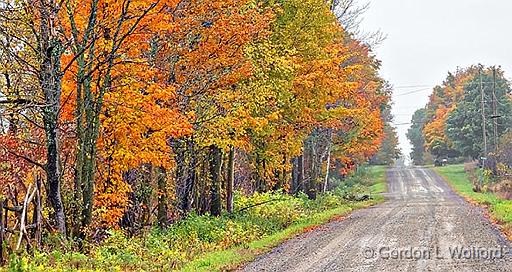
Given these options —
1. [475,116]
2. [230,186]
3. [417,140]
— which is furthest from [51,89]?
[417,140]

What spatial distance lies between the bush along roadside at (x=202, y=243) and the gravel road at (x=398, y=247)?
81 centimetres

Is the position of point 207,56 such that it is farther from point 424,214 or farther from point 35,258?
point 424,214

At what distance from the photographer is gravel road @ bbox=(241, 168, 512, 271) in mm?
11758

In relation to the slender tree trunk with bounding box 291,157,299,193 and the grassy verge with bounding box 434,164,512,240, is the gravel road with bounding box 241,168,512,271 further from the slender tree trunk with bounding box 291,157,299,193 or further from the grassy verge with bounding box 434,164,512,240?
the slender tree trunk with bounding box 291,157,299,193

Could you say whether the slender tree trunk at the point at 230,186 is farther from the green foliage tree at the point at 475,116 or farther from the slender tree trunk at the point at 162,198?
the green foliage tree at the point at 475,116

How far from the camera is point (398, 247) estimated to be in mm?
14211

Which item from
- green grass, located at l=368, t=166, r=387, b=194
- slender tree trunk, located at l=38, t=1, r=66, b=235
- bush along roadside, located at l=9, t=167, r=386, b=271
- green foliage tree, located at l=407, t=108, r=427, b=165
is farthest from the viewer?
green foliage tree, located at l=407, t=108, r=427, b=165

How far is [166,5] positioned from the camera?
14.4 metres

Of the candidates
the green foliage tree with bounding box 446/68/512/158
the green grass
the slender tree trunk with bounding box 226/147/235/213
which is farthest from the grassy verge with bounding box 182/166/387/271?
the green foliage tree with bounding box 446/68/512/158

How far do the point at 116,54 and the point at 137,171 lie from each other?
392 cm

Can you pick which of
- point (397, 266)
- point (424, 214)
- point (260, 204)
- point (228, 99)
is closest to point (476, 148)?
Answer: point (424, 214)

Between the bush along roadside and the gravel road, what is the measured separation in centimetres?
81

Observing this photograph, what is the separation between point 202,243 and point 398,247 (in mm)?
4807

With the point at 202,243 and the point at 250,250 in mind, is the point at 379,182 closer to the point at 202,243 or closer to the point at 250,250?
the point at 202,243
